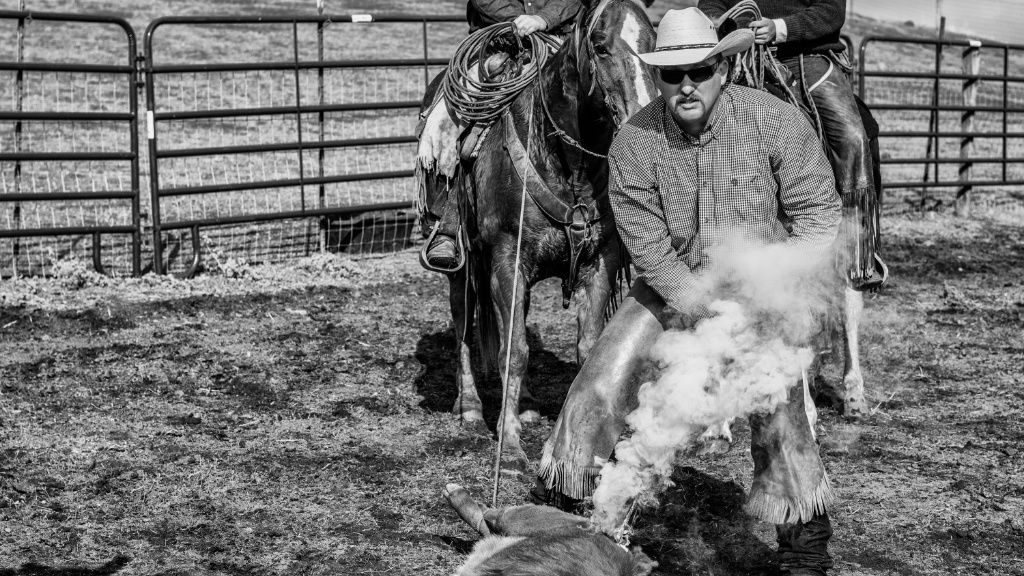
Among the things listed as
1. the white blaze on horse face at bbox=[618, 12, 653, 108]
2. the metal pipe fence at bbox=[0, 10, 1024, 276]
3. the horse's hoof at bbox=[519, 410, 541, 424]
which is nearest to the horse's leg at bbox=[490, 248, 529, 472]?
the horse's hoof at bbox=[519, 410, 541, 424]

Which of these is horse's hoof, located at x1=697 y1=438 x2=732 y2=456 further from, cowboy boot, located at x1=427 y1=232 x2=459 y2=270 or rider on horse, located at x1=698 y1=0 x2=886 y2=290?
cowboy boot, located at x1=427 y1=232 x2=459 y2=270

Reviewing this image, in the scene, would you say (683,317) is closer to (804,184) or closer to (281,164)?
(804,184)

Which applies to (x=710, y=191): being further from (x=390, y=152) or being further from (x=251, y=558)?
(x=390, y=152)

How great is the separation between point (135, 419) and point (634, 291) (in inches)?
138

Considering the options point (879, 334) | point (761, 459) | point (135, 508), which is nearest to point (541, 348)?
point (879, 334)

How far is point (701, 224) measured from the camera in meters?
4.00

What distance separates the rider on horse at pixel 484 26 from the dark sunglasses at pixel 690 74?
247 centimetres

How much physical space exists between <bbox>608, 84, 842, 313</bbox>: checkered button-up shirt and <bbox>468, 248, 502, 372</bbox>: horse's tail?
2489mm

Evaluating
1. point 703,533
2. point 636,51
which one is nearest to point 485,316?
point 636,51

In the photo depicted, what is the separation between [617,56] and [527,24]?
1178 millimetres

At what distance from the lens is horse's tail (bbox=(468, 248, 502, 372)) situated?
6512 mm

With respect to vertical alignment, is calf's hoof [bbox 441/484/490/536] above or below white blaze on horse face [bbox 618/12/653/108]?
below

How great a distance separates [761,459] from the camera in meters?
3.97

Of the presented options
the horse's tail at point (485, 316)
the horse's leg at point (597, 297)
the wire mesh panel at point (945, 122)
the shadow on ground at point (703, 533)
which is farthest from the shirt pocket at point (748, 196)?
the wire mesh panel at point (945, 122)
